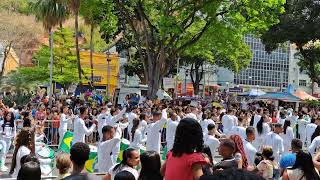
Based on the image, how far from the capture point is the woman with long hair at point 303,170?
5.95 metres

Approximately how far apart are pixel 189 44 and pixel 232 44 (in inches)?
94.6

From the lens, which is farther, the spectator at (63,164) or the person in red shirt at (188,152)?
the spectator at (63,164)

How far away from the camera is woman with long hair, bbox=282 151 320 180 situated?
595 centimetres

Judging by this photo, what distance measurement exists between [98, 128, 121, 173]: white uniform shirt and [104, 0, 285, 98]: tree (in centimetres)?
1651

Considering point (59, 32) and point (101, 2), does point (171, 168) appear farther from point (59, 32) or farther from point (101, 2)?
point (59, 32)

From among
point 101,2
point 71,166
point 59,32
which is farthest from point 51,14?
point 71,166

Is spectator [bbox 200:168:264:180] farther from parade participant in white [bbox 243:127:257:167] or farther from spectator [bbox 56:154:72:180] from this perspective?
parade participant in white [bbox 243:127:257:167]

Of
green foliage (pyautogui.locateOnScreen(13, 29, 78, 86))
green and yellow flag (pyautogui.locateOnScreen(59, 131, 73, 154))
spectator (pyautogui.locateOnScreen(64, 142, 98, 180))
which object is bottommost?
green and yellow flag (pyautogui.locateOnScreen(59, 131, 73, 154))

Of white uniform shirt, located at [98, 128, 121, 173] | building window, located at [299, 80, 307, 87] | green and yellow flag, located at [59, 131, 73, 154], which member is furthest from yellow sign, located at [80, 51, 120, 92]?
building window, located at [299, 80, 307, 87]

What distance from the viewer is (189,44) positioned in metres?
29.1

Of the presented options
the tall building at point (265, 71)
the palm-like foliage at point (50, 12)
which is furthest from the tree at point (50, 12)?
the tall building at point (265, 71)

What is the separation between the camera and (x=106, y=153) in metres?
9.85

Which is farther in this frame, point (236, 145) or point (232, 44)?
point (232, 44)

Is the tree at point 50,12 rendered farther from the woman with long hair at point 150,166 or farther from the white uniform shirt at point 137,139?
the woman with long hair at point 150,166
